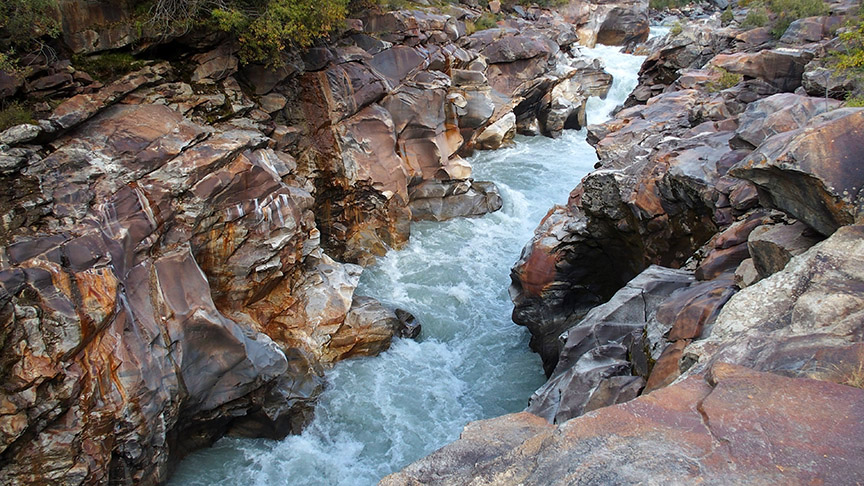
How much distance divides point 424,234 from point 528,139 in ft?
36.4

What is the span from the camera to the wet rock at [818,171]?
621 cm

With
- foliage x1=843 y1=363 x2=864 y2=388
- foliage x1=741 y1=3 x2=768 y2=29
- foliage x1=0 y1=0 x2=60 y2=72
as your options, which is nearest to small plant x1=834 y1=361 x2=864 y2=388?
foliage x1=843 y1=363 x2=864 y2=388

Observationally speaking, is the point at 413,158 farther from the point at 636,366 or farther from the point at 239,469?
the point at 636,366

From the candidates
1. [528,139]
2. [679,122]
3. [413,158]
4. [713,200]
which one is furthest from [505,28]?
[713,200]

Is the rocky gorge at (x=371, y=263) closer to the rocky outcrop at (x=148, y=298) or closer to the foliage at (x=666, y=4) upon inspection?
the rocky outcrop at (x=148, y=298)

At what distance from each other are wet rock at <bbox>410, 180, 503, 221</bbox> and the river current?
1.37 ft

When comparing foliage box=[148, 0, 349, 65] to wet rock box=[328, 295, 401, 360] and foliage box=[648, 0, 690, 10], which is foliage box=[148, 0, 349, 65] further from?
foliage box=[648, 0, 690, 10]

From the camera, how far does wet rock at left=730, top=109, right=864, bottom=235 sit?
6211mm

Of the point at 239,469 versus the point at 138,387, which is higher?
the point at 138,387

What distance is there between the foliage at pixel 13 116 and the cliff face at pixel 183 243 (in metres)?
0.29

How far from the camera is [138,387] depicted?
373 inches

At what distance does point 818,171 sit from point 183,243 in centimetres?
1030

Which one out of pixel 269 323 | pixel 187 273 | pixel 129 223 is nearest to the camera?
pixel 129 223

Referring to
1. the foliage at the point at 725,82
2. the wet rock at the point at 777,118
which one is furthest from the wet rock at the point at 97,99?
the foliage at the point at 725,82
